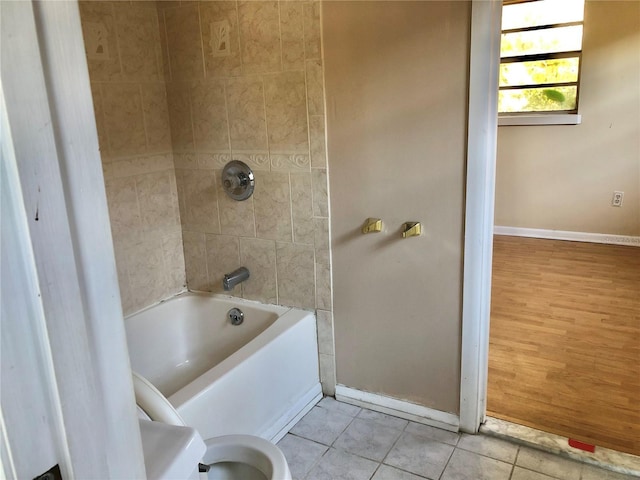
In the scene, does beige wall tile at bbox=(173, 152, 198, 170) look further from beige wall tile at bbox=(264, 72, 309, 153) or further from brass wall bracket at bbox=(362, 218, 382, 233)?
brass wall bracket at bbox=(362, 218, 382, 233)

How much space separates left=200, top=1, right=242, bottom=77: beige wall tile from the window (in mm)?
2877

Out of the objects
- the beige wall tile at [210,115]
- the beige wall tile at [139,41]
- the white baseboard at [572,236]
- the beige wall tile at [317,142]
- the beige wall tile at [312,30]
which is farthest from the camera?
→ the white baseboard at [572,236]

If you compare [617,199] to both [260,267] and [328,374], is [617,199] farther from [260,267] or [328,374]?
[260,267]

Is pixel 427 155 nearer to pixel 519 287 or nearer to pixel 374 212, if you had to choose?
pixel 374 212

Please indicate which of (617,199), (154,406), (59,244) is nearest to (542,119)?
(617,199)

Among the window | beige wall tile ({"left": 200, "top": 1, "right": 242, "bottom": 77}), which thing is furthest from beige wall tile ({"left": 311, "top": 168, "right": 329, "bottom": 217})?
the window

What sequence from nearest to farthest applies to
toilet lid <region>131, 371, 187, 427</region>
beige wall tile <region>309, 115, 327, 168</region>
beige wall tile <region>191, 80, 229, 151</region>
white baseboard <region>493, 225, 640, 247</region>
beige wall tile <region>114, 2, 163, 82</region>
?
toilet lid <region>131, 371, 187, 427</region> < beige wall tile <region>309, 115, 327, 168</region> < beige wall tile <region>114, 2, 163, 82</region> < beige wall tile <region>191, 80, 229, 151</region> < white baseboard <region>493, 225, 640, 247</region>

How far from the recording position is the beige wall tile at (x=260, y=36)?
7.13ft

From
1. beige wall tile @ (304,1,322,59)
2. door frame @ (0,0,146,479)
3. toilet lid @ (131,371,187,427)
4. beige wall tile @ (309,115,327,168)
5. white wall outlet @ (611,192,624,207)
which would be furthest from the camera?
white wall outlet @ (611,192,624,207)

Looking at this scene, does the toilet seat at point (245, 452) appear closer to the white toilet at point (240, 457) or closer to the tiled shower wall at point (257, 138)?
the white toilet at point (240, 457)

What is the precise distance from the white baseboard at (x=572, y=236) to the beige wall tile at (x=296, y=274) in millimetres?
3116

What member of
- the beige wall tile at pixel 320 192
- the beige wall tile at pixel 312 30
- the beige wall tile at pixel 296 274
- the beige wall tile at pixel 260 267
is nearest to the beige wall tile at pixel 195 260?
the beige wall tile at pixel 260 267

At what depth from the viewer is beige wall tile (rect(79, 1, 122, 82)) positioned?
7.01 feet

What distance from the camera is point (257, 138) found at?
2.33 metres
